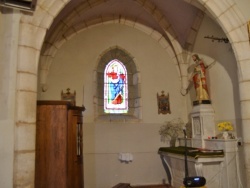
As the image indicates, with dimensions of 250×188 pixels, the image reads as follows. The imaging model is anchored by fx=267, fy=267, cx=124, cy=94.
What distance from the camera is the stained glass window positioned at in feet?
24.1

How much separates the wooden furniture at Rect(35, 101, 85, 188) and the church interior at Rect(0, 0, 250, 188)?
14 mm

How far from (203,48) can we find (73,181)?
14.6 ft

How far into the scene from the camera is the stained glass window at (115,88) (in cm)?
734

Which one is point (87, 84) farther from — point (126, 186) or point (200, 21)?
point (200, 21)

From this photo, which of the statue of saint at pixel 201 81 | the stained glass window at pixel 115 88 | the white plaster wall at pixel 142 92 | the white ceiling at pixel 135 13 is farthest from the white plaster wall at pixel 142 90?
the stained glass window at pixel 115 88

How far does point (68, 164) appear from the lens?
4.20m

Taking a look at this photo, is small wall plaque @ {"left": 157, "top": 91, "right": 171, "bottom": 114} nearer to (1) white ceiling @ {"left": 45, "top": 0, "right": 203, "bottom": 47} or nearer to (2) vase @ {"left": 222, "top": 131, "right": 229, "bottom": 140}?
(1) white ceiling @ {"left": 45, "top": 0, "right": 203, "bottom": 47}

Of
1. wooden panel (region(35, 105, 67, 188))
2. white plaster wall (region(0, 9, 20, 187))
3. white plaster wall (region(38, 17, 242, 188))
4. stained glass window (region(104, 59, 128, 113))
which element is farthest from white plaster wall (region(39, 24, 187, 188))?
white plaster wall (region(0, 9, 20, 187))

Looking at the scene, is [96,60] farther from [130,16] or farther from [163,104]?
[163,104]

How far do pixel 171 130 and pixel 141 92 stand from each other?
129 centimetres

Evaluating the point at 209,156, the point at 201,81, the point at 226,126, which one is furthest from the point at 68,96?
the point at 226,126

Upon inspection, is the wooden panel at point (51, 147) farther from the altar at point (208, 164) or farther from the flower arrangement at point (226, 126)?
the flower arrangement at point (226, 126)

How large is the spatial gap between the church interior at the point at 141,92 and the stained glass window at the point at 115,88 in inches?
1.1

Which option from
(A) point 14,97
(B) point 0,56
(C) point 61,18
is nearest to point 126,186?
(A) point 14,97
